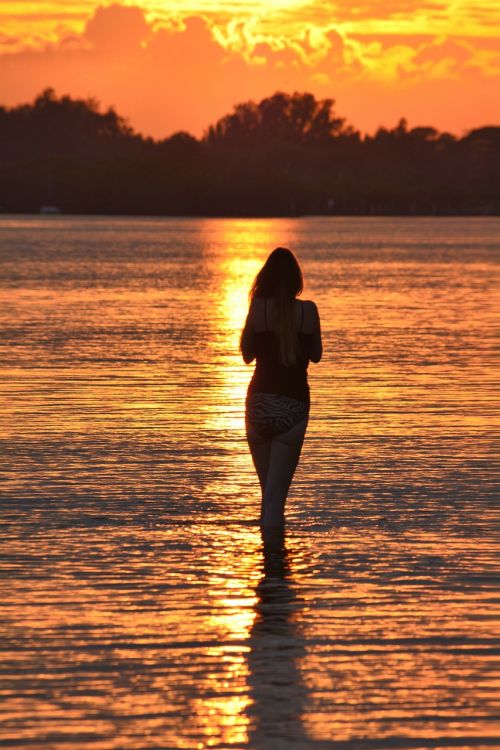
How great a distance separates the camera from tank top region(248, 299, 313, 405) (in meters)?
9.54

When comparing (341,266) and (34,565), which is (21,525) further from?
(341,266)

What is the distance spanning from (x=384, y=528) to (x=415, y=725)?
4.09 metres

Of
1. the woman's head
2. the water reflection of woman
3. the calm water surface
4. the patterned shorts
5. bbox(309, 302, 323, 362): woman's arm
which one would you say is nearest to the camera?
the water reflection of woman

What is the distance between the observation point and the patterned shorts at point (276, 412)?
960 centimetres

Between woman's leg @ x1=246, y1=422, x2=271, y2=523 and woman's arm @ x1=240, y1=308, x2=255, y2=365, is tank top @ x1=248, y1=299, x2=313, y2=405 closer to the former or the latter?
woman's arm @ x1=240, y1=308, x2=255, y2=365

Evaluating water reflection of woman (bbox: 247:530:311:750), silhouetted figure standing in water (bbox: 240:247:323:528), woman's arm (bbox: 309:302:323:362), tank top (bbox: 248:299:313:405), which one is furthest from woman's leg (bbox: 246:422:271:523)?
water reflection of woman (bbox: 247:530:311:750)

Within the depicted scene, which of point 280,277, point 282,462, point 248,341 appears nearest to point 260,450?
point 282,462

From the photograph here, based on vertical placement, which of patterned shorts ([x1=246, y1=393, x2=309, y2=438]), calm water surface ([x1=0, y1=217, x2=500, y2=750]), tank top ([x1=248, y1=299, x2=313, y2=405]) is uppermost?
tank top ([x1=248, y1=299, x2=313, y2=405])

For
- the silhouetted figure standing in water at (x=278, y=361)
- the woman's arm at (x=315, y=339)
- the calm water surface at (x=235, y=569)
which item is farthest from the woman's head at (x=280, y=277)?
the calm water surface at (x=235, y=569)

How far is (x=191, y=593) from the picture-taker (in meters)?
8.44

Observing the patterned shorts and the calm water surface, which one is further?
the patterned shorts

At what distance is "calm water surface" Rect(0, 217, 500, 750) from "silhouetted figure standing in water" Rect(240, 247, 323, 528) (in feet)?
1.88

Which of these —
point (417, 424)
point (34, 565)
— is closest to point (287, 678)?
point (34, 565)

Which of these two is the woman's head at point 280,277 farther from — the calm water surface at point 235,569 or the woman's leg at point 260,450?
the calm water surface at point 235,569
